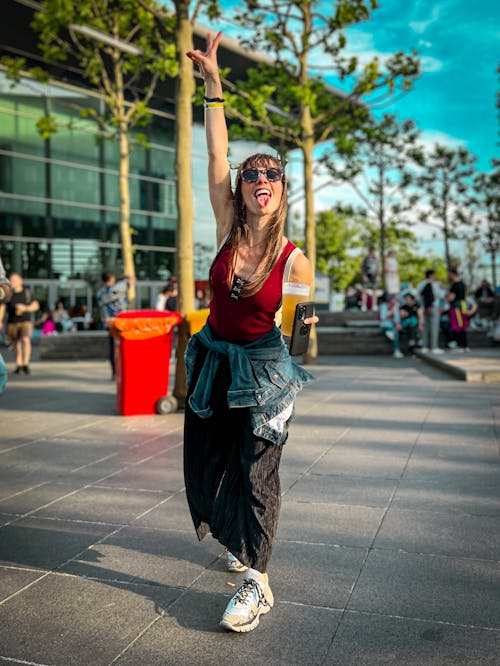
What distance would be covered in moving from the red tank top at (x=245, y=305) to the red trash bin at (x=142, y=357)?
5268 mm

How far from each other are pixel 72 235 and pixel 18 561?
103 ft

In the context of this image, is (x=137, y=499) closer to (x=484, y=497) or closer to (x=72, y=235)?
(x=484, y=497)

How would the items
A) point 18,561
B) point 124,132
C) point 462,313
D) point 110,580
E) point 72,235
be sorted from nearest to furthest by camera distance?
point 110,580 → point 18,561 → point 462,313 → point 124,132 → point 72,235

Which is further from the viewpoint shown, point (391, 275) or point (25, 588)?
point (391, 275)

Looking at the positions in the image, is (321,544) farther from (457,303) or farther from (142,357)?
(457,303)

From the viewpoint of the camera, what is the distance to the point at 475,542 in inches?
153

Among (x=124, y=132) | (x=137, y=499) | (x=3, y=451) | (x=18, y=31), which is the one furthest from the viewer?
(x=18, y=31)

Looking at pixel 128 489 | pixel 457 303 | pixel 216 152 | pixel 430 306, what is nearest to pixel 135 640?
pixel 216 152

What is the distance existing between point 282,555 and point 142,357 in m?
4.92

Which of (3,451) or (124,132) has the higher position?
(124,132)

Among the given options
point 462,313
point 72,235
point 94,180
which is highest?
point 94,180

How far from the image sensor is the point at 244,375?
297cm

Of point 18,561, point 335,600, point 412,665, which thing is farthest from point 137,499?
point 412,665

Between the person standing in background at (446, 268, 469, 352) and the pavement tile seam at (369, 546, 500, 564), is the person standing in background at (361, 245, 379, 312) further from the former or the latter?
the pavement tile seam at (369, 546, 500, 564)
